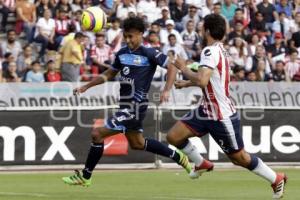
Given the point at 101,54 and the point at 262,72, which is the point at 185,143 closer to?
the point at 101,54

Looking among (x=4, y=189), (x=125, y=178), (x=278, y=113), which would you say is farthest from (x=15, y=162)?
(x=278, y=113)

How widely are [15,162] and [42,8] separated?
24.7 feet

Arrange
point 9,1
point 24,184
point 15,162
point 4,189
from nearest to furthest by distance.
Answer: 1. point 4,189
2. point 24,184
3. point 15,162
4. point 9,1

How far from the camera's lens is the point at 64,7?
2412 centimetres

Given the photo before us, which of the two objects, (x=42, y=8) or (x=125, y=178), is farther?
(x=42, y=8)

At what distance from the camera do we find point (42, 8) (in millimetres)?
24156

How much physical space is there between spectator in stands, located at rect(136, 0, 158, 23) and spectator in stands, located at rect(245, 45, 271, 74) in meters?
2.72

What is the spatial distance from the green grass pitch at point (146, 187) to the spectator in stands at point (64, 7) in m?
7.68

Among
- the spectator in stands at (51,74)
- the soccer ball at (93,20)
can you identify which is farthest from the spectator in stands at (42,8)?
the soccer ball at (93,20)

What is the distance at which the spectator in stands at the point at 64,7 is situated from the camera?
79.0 feet

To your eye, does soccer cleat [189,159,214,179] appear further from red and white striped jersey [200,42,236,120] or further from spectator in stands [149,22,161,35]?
spectator in stands [149,22,161,35]

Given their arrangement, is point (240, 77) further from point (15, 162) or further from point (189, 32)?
point (15, 162)

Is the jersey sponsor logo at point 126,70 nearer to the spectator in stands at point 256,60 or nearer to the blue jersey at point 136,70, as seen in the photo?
the blue jersey at point 136,70

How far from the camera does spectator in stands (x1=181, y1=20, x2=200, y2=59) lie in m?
24.8
